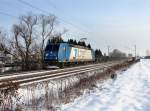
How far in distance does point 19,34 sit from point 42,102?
46.5 meters

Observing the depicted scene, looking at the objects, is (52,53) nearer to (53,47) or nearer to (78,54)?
(53,47)

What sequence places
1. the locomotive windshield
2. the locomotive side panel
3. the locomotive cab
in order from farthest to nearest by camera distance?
the locomotive side panel → the locomotive windshield → the locomotive cab

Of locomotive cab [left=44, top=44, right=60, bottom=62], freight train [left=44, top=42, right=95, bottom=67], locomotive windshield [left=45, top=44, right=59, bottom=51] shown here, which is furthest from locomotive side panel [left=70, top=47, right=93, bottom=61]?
locomotive cab [left=44, top=44, right=60, bottom=62]

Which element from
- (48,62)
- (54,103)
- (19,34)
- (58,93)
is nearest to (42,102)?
(54,103)

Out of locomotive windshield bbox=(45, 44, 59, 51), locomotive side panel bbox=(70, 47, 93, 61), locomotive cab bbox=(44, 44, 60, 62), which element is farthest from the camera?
locomotive side panel bbox=(70, 47, 93, 61)

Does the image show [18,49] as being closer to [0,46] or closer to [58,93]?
[0,46]

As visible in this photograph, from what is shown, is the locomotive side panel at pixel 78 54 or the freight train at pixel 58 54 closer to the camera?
the freight train at pixel 58 54

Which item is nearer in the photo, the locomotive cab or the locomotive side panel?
the locomotive cab

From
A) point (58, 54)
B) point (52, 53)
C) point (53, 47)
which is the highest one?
point (53, 47)

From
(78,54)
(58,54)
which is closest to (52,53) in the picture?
(58,54)

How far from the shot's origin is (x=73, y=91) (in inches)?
507

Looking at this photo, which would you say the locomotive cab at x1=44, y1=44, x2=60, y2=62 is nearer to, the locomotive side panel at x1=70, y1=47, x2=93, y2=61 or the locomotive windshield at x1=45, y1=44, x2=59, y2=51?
the locomotive windshield at x1=45, y1=44, x2=59, y2=51

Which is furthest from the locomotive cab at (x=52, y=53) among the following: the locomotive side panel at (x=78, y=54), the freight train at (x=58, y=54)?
the locomotive side panel at (x=78, y=54)

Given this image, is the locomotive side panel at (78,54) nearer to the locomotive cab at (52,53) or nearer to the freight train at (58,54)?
the freight train at (58,54)
